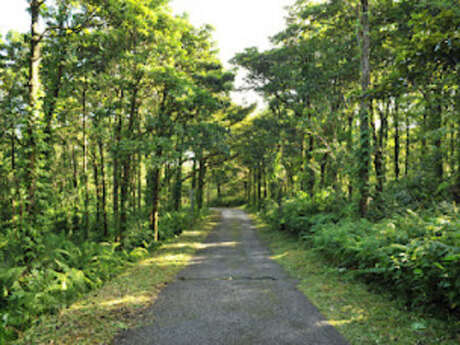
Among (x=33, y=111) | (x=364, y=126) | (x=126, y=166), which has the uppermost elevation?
(x=364, y=126)

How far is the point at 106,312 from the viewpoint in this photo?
5223 mm

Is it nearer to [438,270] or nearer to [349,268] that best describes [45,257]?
[349,268]

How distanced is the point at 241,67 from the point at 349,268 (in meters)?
16.0

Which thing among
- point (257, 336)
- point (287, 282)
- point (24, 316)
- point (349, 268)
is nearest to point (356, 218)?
point (349, 268)

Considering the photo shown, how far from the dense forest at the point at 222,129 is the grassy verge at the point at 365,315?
36 centimetres

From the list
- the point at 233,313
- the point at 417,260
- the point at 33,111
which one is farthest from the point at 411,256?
the point at 33,111

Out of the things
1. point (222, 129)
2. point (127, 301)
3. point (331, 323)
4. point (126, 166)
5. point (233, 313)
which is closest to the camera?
point (331, 323)

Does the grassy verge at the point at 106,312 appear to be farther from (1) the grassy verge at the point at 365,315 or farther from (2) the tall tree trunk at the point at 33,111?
(1) the grassy verge at the point at 365,315

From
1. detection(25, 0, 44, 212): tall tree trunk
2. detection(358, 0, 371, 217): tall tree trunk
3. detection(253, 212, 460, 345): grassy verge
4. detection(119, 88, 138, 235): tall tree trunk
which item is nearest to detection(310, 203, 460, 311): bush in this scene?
detection(253, 212, 460, 345): grassy verge

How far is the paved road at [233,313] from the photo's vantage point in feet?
13.8

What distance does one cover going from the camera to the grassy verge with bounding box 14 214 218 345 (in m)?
4.28

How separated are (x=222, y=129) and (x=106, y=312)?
11.4 meters

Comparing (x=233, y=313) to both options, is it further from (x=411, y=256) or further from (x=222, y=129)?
(x=222, y=129)

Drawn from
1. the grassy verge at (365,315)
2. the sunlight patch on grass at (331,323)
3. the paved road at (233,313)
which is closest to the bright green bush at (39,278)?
the paved road at (233,313)
